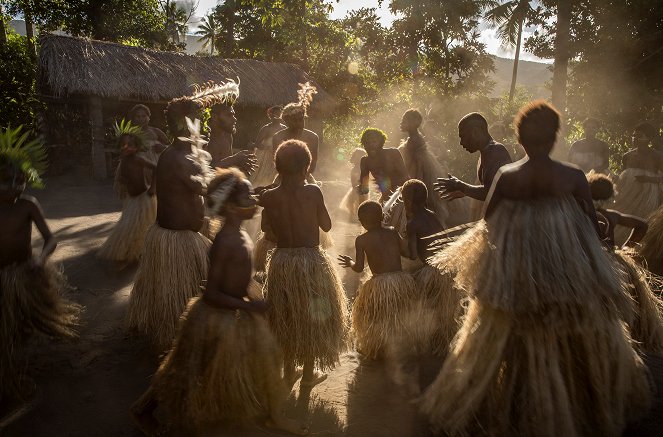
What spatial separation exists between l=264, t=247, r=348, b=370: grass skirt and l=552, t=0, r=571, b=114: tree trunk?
39.3 ft

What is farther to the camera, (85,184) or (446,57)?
(446,57)

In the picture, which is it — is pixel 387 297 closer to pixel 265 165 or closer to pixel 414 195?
pixel 414 195

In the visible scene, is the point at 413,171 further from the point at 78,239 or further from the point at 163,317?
the point at 78,239

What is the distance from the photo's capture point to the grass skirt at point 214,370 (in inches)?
108

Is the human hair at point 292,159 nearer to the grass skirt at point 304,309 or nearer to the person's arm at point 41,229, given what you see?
the grass skirt at point 304,309

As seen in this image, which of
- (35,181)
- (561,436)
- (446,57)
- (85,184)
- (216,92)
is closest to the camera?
(561,436)

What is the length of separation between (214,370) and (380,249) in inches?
65.6

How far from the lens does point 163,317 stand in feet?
12.5

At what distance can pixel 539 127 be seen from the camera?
109 inches

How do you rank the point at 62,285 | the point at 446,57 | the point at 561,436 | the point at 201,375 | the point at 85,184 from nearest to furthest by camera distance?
the point at 561,436 < the point at 201,375 < the point at 62,285 < the point at 85,184 < the point at 446,57

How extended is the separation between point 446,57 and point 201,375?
2070 centimetres

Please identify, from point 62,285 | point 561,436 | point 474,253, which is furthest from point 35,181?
point 561,436

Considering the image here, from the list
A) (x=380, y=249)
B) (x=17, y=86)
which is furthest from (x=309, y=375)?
(x=17, y=86)

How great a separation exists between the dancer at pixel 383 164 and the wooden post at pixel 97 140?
1069 cm
